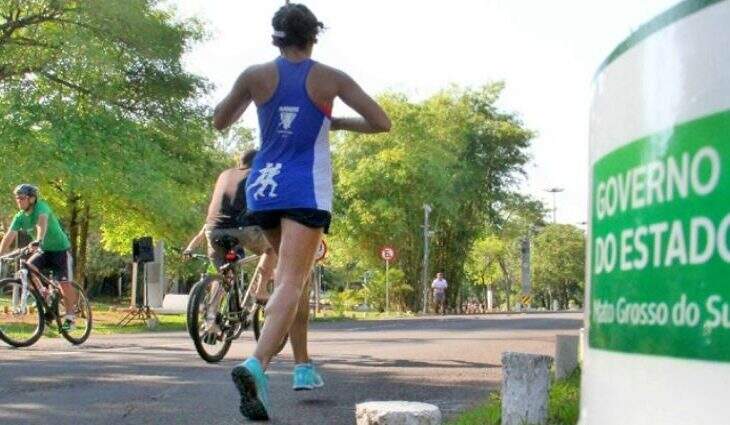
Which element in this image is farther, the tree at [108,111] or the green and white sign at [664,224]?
the tree at [108,111]

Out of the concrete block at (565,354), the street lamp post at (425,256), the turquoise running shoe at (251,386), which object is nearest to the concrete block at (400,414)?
the turquoise running shoe at (251,386)

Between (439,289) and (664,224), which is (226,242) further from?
(439,289)

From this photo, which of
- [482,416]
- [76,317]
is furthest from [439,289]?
[482,416]

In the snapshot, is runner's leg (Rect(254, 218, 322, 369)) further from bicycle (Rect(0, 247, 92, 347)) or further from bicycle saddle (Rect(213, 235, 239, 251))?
bicycle (Rect(0, 247, 92, 347))

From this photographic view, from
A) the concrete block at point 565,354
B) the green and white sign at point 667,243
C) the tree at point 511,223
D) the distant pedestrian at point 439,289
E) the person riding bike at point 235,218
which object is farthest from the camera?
the tree at point 511,223

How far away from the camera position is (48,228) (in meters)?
12.2

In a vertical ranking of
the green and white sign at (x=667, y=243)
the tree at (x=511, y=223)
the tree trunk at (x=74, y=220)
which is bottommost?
the green and white sign at (x=667, y=243)

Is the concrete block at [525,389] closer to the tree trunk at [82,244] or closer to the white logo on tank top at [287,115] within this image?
the white logo on tank top at [287,115]

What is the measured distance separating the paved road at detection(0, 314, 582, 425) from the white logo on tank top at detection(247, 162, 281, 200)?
1128 millimetres

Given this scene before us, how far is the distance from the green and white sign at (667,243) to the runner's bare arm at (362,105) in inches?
131

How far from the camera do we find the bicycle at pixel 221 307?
8.73 meters

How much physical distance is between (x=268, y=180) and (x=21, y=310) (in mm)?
7301

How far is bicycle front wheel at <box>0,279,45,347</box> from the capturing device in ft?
37.8

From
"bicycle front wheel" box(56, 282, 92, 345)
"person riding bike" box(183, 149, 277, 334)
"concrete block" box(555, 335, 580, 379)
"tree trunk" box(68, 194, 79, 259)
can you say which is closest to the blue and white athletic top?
"concrete block" box(555, 335, 580, 379)
